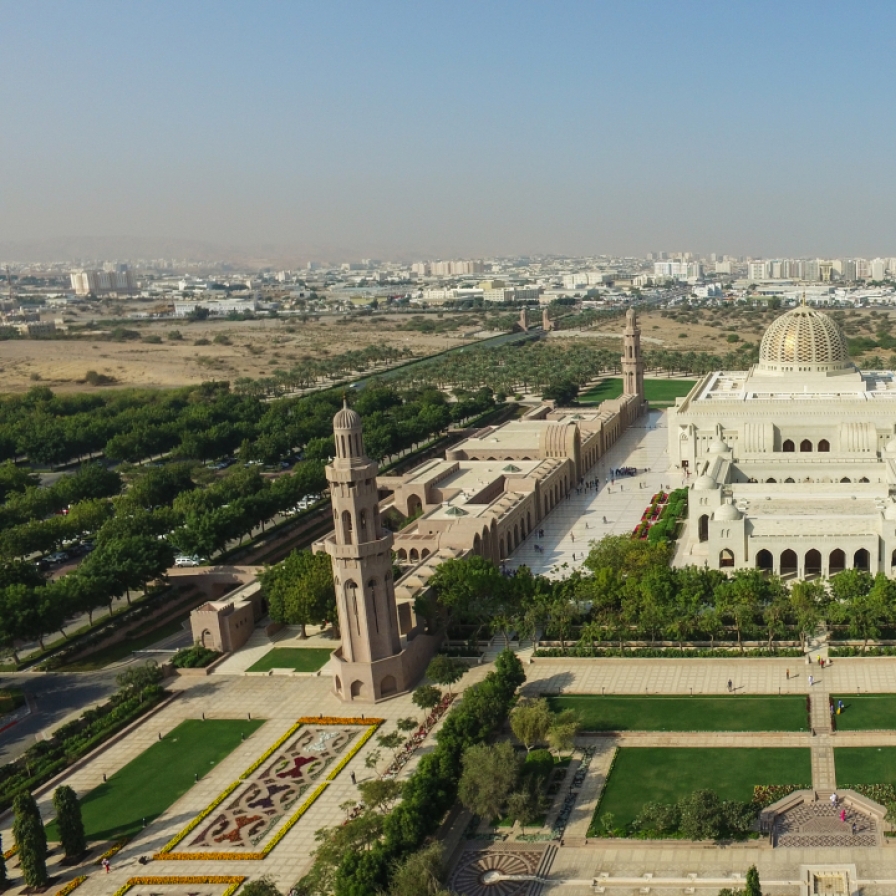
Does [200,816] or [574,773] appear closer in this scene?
[200,816]

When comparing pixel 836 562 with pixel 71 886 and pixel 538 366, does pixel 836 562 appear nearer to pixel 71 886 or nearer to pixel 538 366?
pixel 71 886

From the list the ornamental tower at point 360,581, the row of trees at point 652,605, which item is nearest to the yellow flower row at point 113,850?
the ornamental tower at point 360,581

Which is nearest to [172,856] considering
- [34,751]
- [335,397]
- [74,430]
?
[34,751]

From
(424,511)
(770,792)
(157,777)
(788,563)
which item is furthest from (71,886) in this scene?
(788,563)

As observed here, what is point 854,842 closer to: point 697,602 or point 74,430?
point 697,602

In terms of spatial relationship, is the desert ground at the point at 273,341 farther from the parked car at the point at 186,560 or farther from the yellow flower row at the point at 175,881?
the yellow flower row at the point at 175,881
